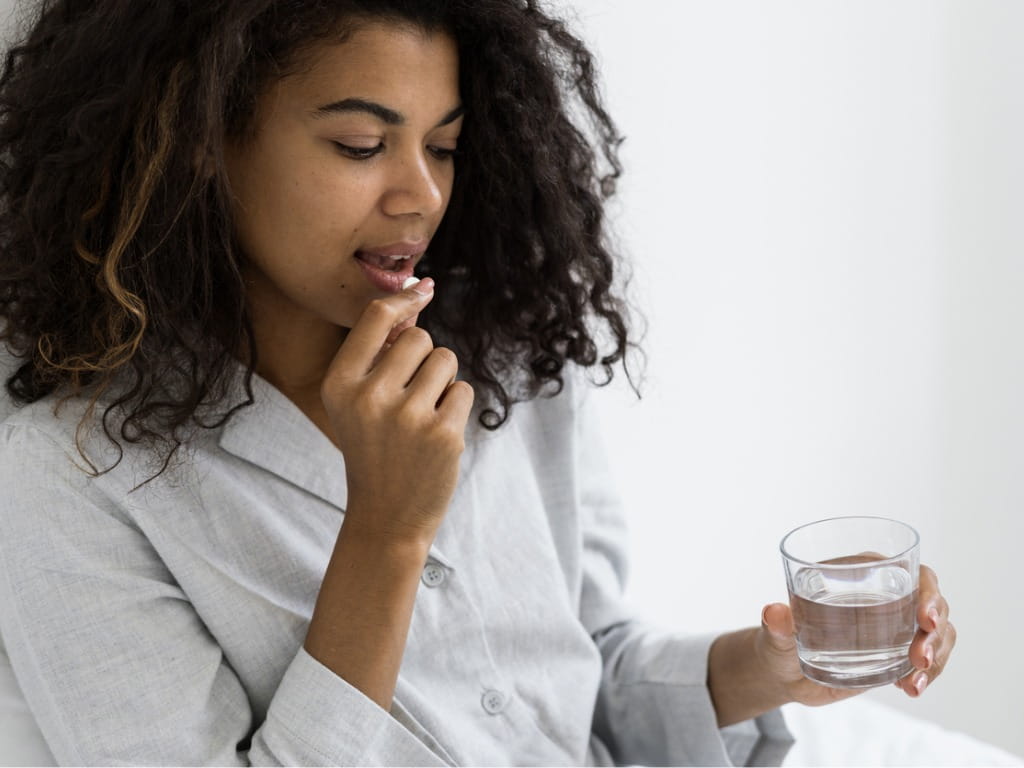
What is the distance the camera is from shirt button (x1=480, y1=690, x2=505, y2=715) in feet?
4.69

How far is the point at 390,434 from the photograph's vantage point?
1.23 meters

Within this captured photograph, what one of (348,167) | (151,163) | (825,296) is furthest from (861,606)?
(825,296)

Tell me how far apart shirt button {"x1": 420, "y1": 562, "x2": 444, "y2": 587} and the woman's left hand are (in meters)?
0.34

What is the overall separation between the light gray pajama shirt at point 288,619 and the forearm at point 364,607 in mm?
23

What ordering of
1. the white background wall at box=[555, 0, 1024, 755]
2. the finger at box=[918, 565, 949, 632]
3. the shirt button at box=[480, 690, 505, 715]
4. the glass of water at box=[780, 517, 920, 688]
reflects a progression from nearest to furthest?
the glass of water at box=[780, 517, 920, 688] < the finger at box=[918, 565, 949, 632] < the shirt button at box=[480, 690, 505, 715] < the white background wall at box=[555, 0, 1024, 755]

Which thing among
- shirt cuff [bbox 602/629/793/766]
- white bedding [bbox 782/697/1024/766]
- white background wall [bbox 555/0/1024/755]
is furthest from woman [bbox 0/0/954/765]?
white background wall [bbox 555/0/1024/755]

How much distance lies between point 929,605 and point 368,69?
0.74m

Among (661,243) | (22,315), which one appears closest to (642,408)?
(661,243)

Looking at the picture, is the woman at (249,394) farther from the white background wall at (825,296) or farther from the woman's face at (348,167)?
the white background wall at (825,296)

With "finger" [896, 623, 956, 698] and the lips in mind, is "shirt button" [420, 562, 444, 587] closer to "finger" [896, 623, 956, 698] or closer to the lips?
the lips

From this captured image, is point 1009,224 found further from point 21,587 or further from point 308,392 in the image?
point 21,587

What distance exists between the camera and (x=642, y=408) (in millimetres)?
1981

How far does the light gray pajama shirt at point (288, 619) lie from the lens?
4.02ft

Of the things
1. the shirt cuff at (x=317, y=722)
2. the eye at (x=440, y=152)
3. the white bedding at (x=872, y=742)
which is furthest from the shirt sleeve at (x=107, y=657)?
the white bedding at (x=872, y=742)
